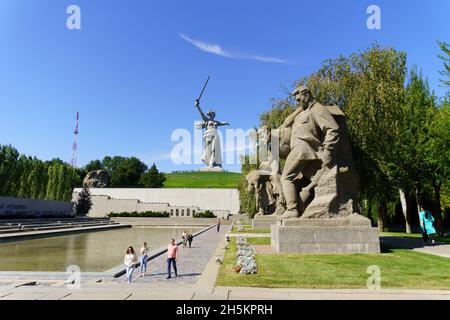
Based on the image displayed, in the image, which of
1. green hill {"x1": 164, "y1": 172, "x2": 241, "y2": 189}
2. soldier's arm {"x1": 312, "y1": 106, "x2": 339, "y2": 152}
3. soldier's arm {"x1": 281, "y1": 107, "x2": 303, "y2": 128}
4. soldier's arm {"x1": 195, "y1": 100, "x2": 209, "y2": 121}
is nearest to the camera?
soldier's arm {"x1": 312, "y1": 106, "x2": 339, "y2": 152}

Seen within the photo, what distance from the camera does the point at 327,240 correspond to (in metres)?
13.5

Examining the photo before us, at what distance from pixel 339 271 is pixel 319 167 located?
595 cm

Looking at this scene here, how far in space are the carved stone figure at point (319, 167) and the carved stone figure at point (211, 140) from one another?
65.5 meters

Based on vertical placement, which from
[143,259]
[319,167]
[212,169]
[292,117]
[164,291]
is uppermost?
[212,169]

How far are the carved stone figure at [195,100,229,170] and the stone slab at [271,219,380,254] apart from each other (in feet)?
222

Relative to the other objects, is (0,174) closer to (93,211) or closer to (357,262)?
(93,211)

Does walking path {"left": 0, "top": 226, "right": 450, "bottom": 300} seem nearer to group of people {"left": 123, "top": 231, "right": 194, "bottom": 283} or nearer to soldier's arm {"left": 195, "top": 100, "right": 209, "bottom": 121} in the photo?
group of people {"left": 123, "top": 231, "right": 194, "bottom": 283}

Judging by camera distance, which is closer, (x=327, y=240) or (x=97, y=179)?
(x=327, y=240)

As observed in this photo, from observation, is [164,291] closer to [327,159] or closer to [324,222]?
[324,222]

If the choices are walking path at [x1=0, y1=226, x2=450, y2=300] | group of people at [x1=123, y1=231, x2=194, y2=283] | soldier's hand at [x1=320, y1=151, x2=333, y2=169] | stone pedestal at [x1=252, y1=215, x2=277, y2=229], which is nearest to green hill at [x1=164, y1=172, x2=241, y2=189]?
stone pedestal at [x1=252, y1=215, x2=277, y2=229]

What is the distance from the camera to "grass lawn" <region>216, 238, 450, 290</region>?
8500mm

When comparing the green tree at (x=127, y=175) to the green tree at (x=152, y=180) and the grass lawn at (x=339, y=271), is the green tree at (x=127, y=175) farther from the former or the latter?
the grass lawn at (x=339, y=271)

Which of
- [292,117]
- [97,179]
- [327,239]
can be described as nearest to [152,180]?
[97,179]

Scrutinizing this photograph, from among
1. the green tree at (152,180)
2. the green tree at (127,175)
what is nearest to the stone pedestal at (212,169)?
the green tree at (152,180)
